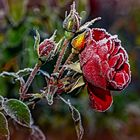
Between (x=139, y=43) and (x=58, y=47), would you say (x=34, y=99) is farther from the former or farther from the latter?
(x=139, y=43)

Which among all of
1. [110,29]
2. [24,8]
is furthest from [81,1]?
[110,29]

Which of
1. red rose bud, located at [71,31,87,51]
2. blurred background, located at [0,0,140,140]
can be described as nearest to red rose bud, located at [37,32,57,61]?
red rose bud, located at [71,31,87,51]

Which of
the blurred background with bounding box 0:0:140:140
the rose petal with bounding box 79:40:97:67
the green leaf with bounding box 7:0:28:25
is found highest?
the green leaf with bounding box 7:0:28:25

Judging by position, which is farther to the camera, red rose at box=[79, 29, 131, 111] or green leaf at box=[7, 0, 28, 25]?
green leaf at box=[7, 0, 28, 25]

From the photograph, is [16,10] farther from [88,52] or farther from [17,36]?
[88,52]

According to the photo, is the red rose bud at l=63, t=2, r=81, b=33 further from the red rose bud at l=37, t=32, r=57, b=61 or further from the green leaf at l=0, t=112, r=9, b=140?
the green leaf at l=0, t=112, r=9, b=140

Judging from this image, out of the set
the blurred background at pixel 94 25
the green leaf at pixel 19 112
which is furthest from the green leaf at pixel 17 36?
the green leaf at pixel 19 112

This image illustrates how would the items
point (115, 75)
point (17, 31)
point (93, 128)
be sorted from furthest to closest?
point (93, 128) < point (17, 31) < point (115, 75)

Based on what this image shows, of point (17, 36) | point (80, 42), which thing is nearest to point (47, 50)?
point (80, 42)
